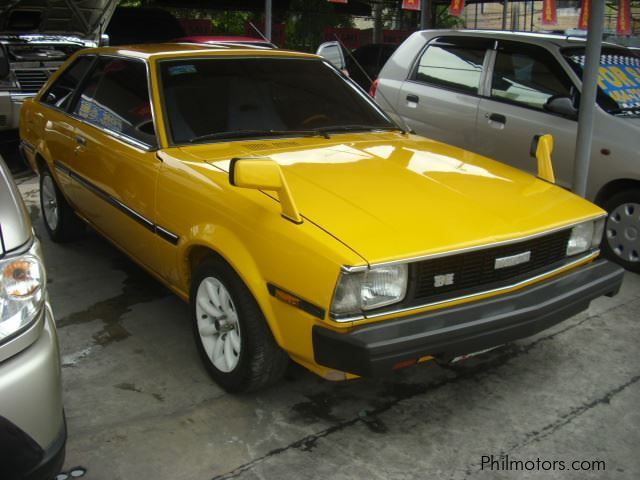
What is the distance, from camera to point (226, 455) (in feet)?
8.80

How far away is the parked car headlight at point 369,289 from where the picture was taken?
Result: 244cm

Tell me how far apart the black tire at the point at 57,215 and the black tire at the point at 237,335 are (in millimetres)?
2226

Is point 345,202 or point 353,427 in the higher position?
point 345,202

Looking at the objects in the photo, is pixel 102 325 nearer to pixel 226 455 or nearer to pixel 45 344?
pixel 226 455

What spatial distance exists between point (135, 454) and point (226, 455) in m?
0.36

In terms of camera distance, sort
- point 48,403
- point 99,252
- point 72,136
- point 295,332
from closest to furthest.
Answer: point 48,403
point 295,332
point 72,136
point 99,252

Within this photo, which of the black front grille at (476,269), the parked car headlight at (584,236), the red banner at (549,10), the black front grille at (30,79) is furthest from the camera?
the red banner at (549,10)

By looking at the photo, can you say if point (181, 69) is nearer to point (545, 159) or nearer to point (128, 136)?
point (128, 136)

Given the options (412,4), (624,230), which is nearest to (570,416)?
(624,230)

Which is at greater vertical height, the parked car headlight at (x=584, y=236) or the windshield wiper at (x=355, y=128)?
the windshield wiper at (x=355, y=128)

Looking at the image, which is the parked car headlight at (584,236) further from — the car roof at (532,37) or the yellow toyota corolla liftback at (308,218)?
the car roof at (532,37)

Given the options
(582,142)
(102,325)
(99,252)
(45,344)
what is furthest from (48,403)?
(582,142)

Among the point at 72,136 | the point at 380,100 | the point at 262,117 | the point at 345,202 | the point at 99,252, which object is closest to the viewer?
the point at 345,202

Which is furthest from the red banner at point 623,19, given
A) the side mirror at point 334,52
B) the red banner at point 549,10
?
the side mirror at point 334,52
